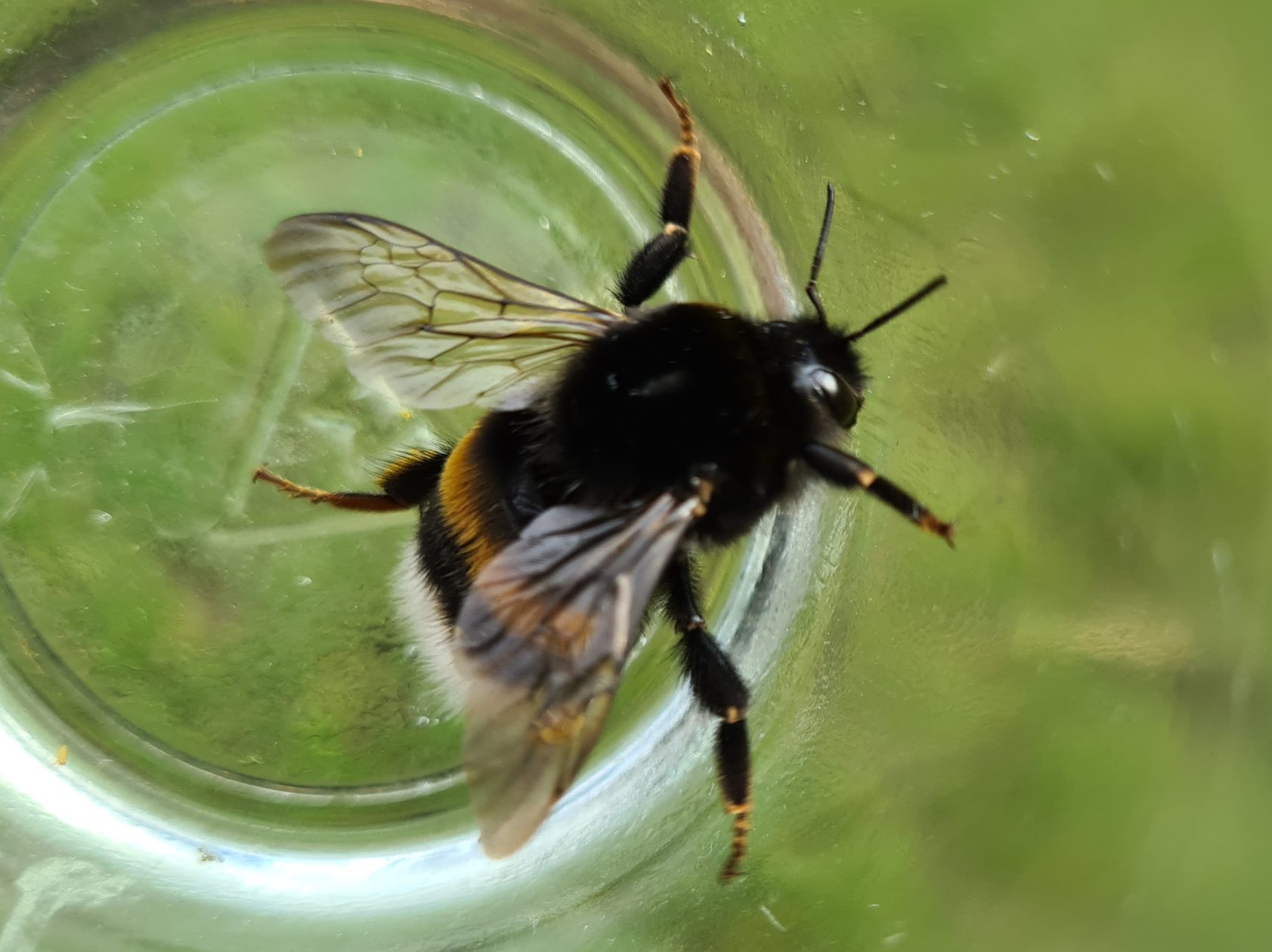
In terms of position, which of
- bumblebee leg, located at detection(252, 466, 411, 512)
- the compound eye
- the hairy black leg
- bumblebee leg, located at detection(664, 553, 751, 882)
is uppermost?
the compound eye

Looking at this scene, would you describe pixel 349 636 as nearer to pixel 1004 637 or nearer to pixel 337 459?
pixel 337 459

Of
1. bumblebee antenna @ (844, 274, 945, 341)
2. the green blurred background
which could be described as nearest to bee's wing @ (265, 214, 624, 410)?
bumblebee antenna @ (844, 274, 945, 341)

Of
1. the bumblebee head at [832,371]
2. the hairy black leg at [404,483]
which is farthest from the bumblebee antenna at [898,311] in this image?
the hairy black leg at [404,483]

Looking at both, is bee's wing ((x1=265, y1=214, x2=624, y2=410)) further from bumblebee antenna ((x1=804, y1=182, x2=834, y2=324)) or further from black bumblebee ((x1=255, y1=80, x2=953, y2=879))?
bumblebee antenna ((x1=804, y1=182, x2=834, y2=324))

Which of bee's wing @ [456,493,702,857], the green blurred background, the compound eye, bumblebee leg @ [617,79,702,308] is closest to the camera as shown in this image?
bee's wing @ [456,493,702,857]

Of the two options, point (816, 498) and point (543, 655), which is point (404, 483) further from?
point (816, 498)

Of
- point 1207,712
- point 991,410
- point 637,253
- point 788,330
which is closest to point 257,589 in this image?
point 637,253

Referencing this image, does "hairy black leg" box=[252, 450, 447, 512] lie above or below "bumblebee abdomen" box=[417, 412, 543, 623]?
below

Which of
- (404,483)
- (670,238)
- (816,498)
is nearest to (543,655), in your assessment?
(404,483)
